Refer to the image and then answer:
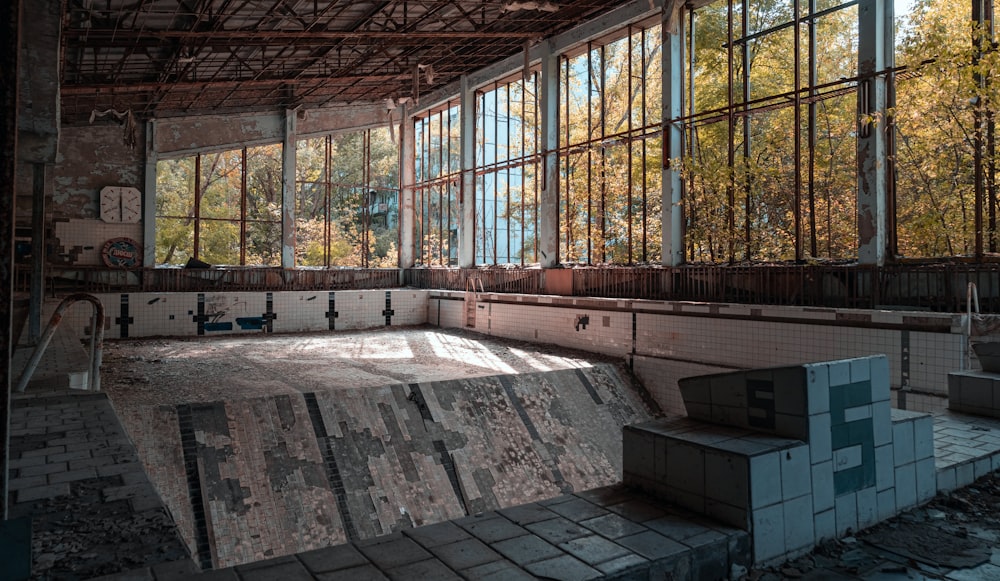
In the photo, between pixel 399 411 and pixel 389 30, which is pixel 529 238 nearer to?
pixel 389 30

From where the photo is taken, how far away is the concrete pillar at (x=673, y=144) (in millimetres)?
10188

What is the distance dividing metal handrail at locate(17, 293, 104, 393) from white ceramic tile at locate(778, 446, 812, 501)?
16.2 ft

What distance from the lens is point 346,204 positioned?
83.1 ft

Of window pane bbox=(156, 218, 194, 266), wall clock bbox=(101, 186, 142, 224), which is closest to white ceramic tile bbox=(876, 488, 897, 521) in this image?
wall clock bbox=(101, 186, 142, 224)

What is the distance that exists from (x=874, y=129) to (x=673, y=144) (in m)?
3.20

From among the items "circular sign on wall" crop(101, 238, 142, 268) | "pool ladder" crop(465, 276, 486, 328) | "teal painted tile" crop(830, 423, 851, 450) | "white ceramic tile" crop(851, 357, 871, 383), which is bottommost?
"teal painted tile" crop(830, 423, 851, 450)

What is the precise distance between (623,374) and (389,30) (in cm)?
743

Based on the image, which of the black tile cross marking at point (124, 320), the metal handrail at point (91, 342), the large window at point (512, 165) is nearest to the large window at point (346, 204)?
the large window at point (512, 165)

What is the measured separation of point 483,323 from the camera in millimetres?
13797

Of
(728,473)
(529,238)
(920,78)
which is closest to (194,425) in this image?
(728,473)

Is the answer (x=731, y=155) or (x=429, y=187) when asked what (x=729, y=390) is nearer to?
(x=731, y=155)

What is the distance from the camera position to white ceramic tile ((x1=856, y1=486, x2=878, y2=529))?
2.81 meters

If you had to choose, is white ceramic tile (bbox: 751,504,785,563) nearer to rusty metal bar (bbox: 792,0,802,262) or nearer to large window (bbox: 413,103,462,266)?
rusty metal bar (bbox: 792,0,802,262)

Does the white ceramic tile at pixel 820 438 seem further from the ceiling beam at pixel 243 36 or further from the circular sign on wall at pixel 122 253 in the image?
the circular sign on wall at pixel 122 253
